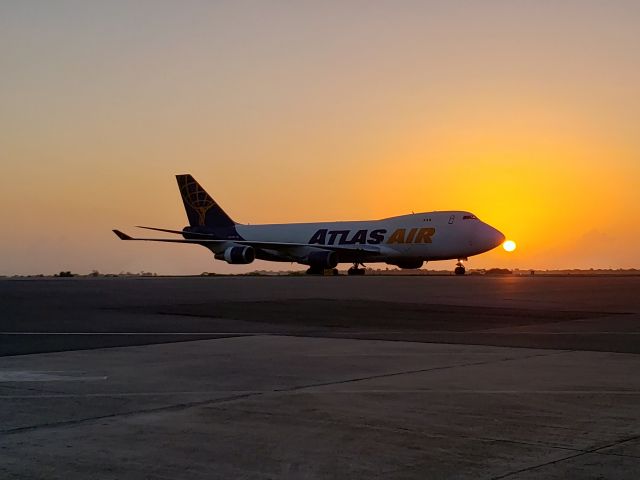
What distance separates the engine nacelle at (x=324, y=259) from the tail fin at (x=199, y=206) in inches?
503

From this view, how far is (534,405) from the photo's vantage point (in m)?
6.85

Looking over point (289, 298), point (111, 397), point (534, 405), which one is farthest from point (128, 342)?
point (289, 298)

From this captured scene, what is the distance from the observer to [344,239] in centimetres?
5675

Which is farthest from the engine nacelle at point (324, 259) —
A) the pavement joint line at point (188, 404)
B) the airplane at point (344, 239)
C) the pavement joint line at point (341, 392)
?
the pavement joint line at point (341, 392)

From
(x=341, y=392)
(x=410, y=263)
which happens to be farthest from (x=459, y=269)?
(x=341, y=392)

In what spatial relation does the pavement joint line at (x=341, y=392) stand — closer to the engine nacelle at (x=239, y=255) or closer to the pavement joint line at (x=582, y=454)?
the pavement joint line at (x=582, y=454)

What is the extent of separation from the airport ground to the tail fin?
51.9 m

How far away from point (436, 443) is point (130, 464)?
1884 millimetres

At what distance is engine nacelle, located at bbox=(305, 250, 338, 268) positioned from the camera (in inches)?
2172

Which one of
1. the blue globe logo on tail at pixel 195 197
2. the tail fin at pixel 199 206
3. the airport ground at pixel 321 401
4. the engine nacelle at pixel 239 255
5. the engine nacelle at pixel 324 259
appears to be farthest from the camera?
the blue globe logo on tail at pixel 195 197

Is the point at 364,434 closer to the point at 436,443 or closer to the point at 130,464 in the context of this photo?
the point at 436,443

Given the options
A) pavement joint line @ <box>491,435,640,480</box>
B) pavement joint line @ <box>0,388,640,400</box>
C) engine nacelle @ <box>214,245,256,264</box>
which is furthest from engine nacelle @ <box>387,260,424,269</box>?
pavement joint line @ <box>491,435,640,480</box>

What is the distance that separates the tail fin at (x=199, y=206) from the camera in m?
66.9

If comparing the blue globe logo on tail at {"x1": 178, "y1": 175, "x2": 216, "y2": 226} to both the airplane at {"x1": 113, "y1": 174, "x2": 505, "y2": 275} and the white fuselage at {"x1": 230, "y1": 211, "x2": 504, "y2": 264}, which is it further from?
the white fuselage at {"x1": 230, "y1": 211, "x2": 504, "y2": 264}
